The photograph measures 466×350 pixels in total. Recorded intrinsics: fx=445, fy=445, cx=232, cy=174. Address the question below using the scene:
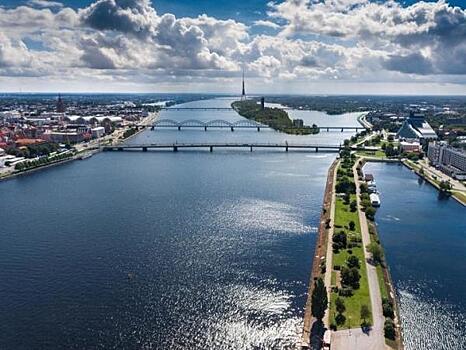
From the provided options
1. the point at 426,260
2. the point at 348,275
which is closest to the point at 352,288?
the point at 348,275

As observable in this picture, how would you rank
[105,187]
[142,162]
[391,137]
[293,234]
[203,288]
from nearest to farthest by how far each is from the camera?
[203,288] < [293,234] < [105,187] < [142,162] < [391,137]

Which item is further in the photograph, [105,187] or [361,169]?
[361,169]

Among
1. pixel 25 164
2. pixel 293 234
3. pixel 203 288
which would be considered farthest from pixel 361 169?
pixel 25 164

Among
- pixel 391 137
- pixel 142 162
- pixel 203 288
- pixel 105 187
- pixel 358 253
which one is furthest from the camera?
pixel 391 137

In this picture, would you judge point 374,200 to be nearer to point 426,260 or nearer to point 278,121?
point 426,260

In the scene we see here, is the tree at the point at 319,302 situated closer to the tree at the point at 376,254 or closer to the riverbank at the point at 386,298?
the riverbank at the point at 386,298

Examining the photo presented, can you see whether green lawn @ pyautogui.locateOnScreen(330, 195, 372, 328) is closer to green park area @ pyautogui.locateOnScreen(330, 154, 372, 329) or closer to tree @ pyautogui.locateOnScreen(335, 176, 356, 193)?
green park area @ pyautogui.locateOnScreen(330, 154, 372, 329)

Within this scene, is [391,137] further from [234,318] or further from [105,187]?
[234,318]
